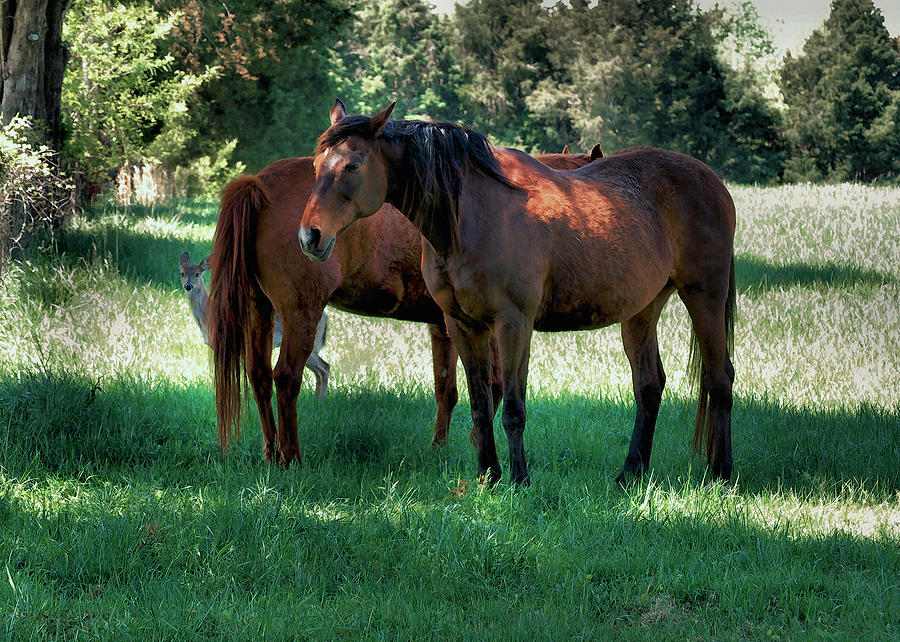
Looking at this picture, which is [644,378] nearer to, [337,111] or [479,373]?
[479,373]

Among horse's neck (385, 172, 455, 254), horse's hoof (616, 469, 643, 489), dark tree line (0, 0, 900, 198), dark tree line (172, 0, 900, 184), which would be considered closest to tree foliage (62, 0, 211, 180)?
dark tree line (0, 0, 900, 198)

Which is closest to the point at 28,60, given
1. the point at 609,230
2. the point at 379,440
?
the point at 379,440

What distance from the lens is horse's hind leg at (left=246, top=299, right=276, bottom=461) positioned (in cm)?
607

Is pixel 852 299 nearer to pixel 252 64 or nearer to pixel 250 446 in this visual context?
pixel 250 446

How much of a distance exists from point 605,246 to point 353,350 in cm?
461

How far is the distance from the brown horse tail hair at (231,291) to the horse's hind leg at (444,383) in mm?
1535

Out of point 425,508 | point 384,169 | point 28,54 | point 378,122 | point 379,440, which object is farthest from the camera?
point 28,54

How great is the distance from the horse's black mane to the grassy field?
5.11 feet

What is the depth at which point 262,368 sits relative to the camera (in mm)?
6086

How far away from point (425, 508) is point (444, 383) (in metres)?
1.93

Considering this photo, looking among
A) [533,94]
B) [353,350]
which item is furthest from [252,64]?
[533,94]

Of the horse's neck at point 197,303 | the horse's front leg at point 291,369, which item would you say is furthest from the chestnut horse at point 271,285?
the horse's neck at point 197,303

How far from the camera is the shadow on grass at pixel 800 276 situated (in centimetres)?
1341

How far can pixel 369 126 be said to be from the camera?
4770 mm
